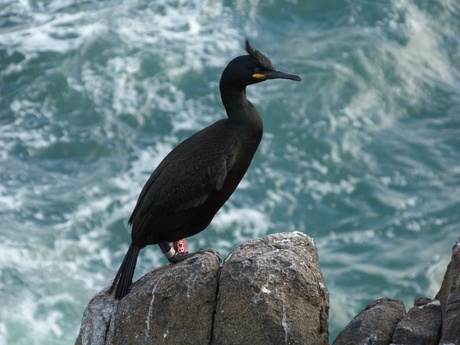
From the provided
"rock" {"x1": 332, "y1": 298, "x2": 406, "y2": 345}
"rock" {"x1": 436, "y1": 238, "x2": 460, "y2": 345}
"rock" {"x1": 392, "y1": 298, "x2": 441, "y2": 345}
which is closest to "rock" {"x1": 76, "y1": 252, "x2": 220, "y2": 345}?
"rock" {"x1": 332, "y1": 298, "x2": 406, "y2": 345}

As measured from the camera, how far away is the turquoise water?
51.9 ft

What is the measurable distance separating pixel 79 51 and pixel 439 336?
1488cm

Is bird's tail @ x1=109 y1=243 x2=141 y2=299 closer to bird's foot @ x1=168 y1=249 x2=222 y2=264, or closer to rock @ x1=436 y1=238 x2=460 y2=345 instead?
bird's foot @ x1=168 y1=249 x2=222 y2=264

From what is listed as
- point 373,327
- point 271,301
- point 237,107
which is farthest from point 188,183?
point 373,327

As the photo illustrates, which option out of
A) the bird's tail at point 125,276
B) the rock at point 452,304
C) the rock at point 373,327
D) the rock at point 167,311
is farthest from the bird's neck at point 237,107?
the rock at point 452,304

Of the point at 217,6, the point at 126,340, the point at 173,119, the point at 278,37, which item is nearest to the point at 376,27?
the point at 278,37

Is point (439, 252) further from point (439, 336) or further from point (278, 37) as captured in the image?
point (439, 336)

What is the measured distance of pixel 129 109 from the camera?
18750mm

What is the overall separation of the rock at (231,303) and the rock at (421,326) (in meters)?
0.62

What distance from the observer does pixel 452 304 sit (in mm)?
6570

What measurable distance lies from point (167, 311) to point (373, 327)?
1.45 metres

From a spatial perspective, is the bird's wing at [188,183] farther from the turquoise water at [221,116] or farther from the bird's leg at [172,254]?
the turquoise water at [221,116]

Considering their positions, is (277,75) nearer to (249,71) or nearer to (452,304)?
(249,71)

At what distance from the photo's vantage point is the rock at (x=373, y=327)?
691cm
